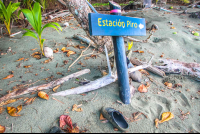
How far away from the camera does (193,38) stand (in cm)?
283

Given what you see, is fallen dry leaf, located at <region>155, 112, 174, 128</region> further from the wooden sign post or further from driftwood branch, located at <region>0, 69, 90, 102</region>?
driftwood branch, located at <region>0, 69, 90, 102</region>

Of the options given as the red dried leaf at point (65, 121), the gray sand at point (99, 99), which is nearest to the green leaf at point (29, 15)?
the gray sand at point (99, 99)

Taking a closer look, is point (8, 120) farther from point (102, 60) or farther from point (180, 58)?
point (180, 58)

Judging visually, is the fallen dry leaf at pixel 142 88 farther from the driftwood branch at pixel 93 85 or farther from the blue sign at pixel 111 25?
the blue sign at pixel 111 25

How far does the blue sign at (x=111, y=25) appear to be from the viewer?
1.10 metres

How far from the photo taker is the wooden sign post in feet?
3.65

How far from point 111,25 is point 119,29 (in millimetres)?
94

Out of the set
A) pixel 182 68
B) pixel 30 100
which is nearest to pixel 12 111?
pixel 30 100

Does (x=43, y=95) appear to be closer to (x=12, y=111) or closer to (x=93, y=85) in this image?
(x=12, y=111)

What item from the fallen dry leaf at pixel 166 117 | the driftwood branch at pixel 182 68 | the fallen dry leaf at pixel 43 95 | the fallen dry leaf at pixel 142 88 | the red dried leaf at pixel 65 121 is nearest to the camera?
the red dried leaf at pixel 65 121

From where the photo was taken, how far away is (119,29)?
121 centimetres

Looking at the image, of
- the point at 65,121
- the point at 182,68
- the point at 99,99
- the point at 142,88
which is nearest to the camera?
the point at 65,121

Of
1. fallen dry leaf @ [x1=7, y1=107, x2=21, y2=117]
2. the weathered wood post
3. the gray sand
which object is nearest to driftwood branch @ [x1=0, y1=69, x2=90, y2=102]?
the gray sand

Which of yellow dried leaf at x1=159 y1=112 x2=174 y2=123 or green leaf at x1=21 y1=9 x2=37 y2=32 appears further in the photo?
green leaf at x1=21 y1=9 x2=37 y2=32
